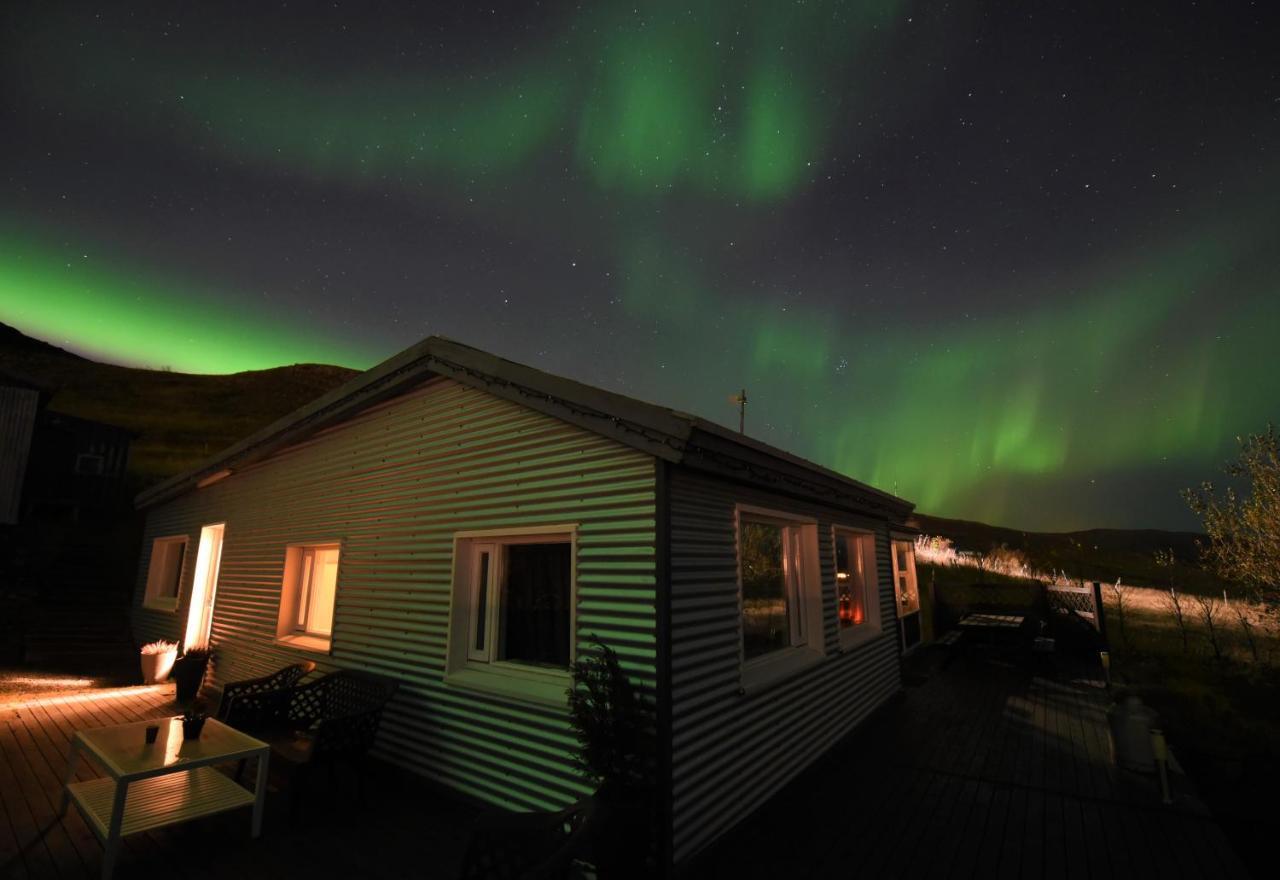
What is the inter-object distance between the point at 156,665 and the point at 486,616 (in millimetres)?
9134

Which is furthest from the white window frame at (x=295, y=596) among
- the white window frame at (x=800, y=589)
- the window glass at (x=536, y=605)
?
the white window frame at (x=800, y=589)

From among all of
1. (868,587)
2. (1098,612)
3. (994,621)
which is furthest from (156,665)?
(1098,612)

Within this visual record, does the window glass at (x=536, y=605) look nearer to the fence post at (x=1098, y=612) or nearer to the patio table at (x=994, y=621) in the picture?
the patio table at (x=994, y=621)

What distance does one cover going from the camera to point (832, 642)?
22.3 ft

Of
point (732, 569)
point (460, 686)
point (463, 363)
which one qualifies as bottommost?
point (460, 686)

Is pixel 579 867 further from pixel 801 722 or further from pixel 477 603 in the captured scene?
pixel 801 722

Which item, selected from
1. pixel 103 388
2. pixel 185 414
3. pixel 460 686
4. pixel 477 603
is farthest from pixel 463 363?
pixel 103 388

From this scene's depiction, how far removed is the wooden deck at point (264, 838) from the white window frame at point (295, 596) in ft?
7.52

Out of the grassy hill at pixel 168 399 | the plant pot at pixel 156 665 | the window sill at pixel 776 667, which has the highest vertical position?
the grassy hill at pixel 168 399

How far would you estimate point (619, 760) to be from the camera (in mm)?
3836

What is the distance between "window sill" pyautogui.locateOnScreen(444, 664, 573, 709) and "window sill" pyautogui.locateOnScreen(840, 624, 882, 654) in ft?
13.2

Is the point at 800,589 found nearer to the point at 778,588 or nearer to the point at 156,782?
the point at 778,588

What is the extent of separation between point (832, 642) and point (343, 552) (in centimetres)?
638

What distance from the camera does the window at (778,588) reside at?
19.1 feet
